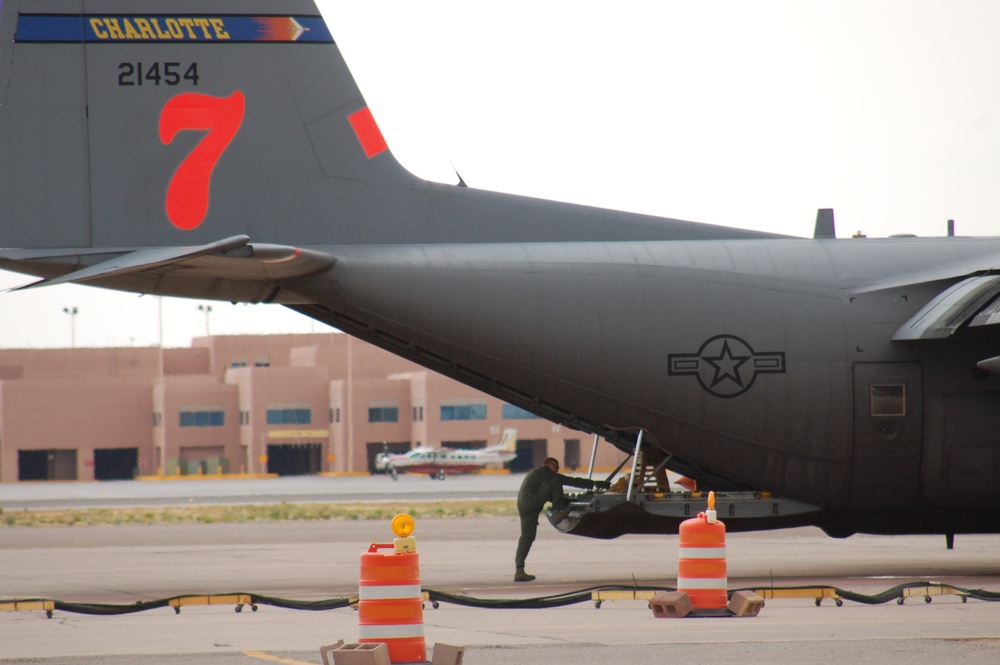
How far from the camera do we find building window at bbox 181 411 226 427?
91.3 m

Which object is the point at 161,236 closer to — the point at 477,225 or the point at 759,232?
the point at 477,225

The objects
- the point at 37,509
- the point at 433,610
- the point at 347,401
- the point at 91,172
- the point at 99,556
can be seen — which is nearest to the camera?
the point at 433,610

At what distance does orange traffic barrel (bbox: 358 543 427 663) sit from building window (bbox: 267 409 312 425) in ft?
270

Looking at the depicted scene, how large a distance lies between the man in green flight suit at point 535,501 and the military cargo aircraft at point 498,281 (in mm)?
362

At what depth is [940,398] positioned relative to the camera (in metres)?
17.1

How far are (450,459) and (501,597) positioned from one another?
64.8 m

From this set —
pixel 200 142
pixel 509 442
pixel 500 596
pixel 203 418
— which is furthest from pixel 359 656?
pixel 203 418

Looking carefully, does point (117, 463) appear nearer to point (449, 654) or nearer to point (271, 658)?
point (271, 658)

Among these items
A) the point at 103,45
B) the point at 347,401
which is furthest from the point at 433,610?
the point at 347,401

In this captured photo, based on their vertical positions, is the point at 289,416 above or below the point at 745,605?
below

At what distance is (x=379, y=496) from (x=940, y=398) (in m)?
36.3

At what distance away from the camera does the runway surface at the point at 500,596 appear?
36.8 feet

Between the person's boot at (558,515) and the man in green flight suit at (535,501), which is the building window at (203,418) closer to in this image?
the man in green flight suit at (535,501)

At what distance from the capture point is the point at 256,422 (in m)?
89.9
